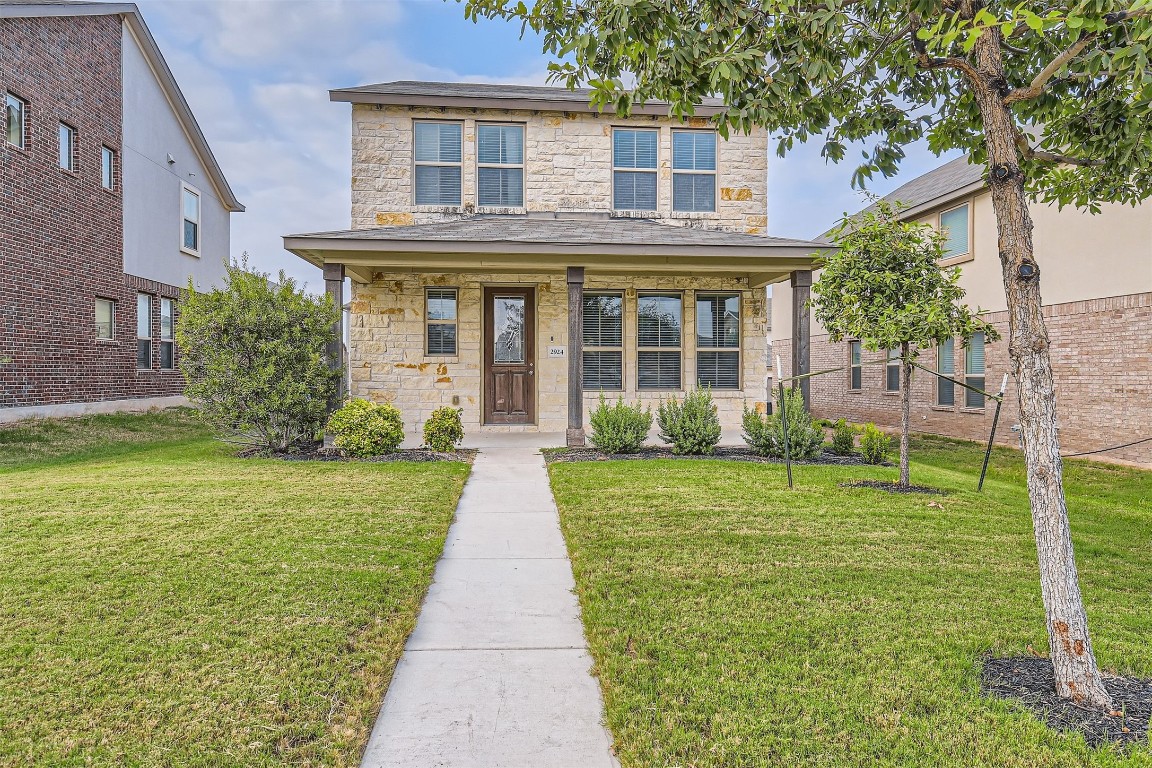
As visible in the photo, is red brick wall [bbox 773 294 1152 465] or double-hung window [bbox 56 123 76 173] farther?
double-hung window [bbox 56 123 76 173]

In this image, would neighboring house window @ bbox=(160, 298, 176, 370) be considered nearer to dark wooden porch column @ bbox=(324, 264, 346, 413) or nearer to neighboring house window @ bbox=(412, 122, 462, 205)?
neighboring house window @ bbox=(412, 122, 462, 205)

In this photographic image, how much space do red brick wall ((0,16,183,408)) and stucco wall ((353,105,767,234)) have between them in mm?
5278

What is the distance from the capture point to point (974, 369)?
12695 millimetres

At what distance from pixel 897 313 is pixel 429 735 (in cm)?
595

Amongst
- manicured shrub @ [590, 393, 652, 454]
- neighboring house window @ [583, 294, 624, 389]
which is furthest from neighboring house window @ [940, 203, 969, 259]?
manicured shrub @ [590, 393, 652, 454]

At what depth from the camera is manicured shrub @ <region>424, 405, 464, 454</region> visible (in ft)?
28.7

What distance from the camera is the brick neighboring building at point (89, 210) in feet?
33.8

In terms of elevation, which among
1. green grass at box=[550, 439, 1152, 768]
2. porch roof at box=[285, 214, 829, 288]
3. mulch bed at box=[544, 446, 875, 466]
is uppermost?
porch roof at box=[285, 214, 829, 288]

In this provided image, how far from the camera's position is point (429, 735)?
2412 mm

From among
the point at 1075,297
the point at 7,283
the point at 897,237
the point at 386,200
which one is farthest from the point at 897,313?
the point at 7,283

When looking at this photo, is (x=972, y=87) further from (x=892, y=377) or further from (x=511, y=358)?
(x=892, y=377)

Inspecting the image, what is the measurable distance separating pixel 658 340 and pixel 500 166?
4.16 meters

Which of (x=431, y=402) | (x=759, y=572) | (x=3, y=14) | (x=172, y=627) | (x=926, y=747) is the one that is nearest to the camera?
(x=926, y=747)

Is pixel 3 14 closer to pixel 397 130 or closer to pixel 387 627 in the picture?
pixel 397 130
